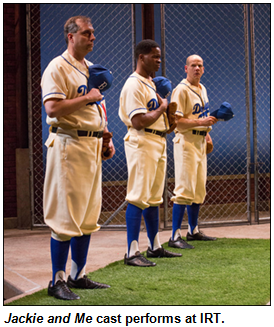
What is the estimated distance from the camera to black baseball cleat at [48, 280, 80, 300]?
2482 mm

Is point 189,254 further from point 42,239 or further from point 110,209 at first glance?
point 110,209

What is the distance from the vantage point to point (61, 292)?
98.3 inches

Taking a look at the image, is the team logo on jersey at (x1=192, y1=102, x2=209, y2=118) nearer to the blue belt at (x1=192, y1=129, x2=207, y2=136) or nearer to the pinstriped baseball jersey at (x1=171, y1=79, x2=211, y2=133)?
the pinstriped baseball jersey at (x1=171, y1=79, x2=211, y2=133)

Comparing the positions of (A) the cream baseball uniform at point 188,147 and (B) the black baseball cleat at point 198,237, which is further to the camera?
(B) the black baseball cleat at point 198,237

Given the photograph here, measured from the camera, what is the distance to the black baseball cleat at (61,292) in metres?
2.48

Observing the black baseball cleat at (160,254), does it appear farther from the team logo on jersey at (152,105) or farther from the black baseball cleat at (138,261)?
the team logo on jersey at (152,105)

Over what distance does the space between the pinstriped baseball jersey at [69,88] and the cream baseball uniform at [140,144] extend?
0.76 m

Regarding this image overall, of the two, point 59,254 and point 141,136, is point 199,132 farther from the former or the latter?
point 59,254

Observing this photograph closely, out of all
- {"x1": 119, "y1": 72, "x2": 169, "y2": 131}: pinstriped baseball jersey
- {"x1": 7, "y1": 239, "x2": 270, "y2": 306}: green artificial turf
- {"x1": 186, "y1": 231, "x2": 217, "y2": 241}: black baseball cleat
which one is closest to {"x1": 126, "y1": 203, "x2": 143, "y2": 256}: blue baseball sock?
{"x1": 7, "y1": 239, "x2": 270, "y2": 306}: green artificial turf

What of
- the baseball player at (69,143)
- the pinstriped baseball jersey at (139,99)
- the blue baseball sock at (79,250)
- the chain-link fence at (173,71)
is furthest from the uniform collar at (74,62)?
the chain-link fence at (173,71)

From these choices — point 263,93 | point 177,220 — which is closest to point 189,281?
point 177,220

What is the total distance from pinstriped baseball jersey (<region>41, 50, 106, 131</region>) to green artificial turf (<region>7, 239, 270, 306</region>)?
3.32 ft

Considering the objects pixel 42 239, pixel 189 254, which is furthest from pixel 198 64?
pixel 42 239

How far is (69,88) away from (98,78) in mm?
178
